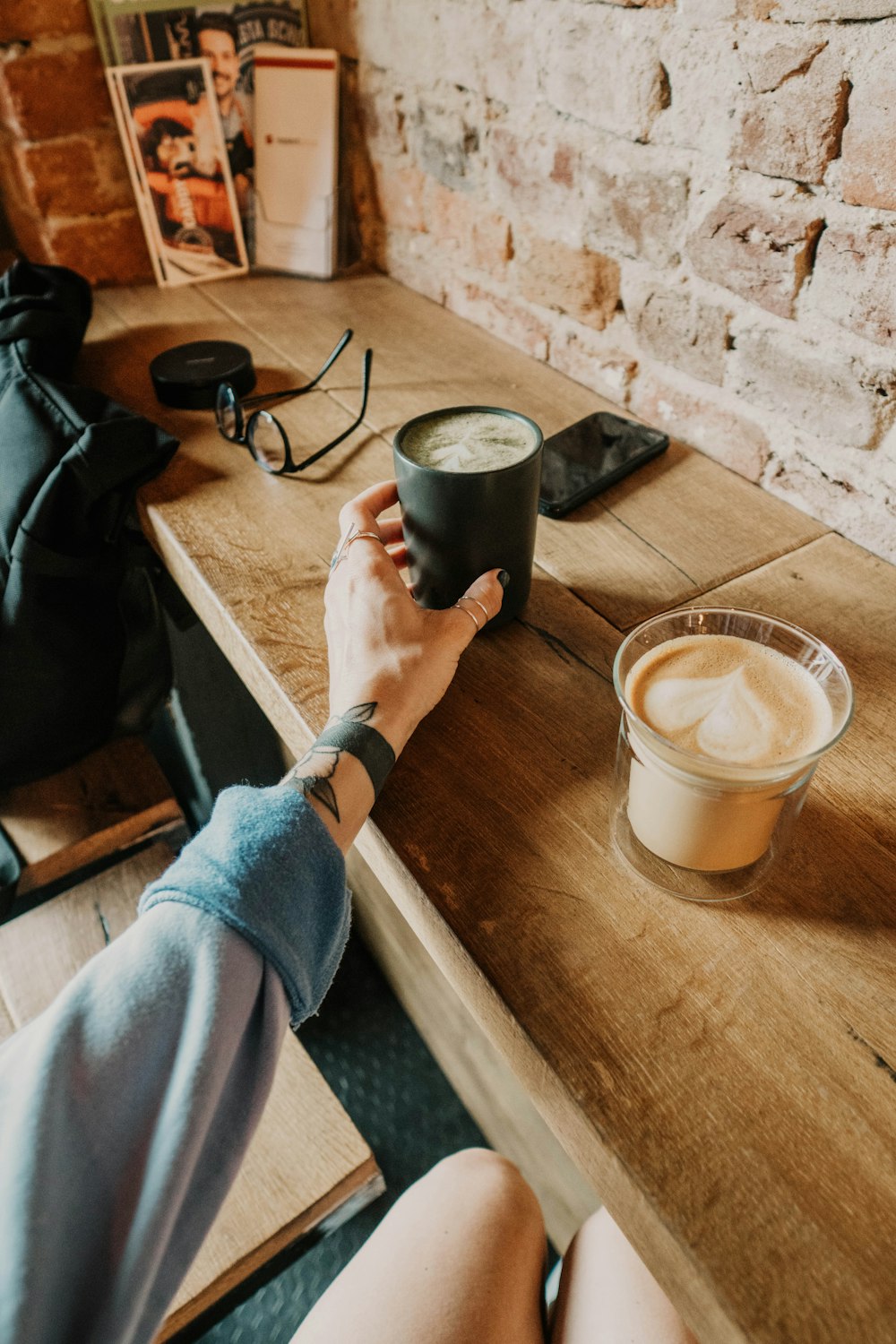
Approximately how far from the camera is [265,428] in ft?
3.70

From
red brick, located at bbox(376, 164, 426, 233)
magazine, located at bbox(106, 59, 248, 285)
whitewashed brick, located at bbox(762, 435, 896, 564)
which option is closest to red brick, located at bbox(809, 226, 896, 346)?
whitewashed brick, located at bbox(762, 435, 896, 564)

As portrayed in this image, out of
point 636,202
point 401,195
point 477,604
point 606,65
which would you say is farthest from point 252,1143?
point 401,195

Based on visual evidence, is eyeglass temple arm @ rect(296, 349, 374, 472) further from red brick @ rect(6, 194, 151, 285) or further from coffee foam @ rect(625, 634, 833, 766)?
red brick @ rect(6, 194, 151, 285)

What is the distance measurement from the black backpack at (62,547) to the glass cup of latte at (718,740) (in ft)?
2.24

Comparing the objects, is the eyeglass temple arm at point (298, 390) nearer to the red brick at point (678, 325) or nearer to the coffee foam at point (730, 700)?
the red brick at point (678, 325)

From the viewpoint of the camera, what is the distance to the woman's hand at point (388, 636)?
0.68 meters

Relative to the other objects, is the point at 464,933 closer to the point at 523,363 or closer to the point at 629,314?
the point at 629,314

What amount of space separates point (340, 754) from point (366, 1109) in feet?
3.15

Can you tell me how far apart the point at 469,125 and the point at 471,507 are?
2.99 feet

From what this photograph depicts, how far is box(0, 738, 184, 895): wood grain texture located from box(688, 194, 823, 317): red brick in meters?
0.96

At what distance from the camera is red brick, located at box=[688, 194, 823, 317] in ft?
2.83

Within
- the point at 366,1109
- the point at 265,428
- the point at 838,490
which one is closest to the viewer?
the point at 838,490

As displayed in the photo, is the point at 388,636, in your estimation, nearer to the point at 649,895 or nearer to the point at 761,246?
the point at 649,895

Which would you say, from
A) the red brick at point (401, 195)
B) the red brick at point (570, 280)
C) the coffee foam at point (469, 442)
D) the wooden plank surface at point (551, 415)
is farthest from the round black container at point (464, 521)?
the red brick at point (401, 195)
